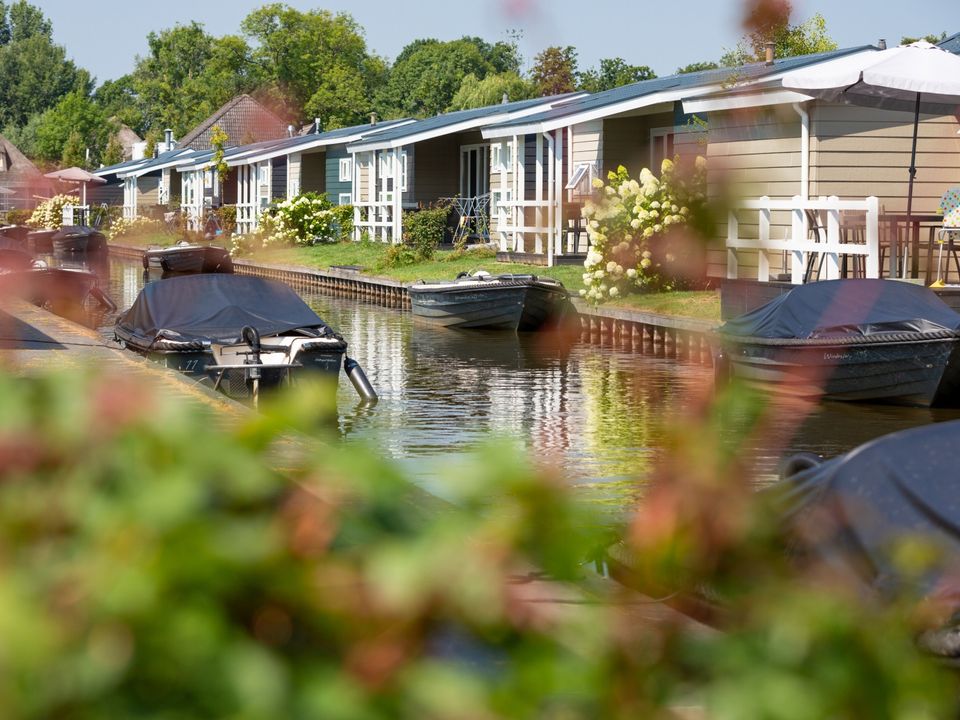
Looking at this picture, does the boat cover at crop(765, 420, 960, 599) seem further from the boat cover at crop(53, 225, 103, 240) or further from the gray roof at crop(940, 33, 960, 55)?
the boat cover at crop(53, 225, 103, 240)

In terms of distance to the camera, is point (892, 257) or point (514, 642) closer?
point (514, 642)

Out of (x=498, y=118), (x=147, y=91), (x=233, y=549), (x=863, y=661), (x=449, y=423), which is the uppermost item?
(x=147, y=91)

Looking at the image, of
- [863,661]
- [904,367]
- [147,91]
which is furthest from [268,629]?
[147,91]

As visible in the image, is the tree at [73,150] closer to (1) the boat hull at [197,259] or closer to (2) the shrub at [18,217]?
(2) the shrub at [18,217]

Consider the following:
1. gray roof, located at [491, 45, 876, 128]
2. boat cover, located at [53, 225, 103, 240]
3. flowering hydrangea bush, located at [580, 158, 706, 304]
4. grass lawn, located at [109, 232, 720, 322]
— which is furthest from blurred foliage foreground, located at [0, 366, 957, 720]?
boat cover, located at [53, 225, 103, 240]

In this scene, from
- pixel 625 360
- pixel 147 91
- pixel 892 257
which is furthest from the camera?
pixel 147 91

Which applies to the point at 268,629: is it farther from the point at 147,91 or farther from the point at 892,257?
the point at 147,91

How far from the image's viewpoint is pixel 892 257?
19328 millimetres

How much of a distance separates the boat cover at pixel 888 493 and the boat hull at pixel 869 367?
392 inches

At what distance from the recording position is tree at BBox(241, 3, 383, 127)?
55406 mm

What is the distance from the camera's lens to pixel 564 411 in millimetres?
16453

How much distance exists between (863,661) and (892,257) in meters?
18.8

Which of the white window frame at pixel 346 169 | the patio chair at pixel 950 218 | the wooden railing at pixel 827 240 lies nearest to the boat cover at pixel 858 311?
the wooden railing at pixel 827 240

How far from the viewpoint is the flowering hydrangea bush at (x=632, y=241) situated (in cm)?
2450
